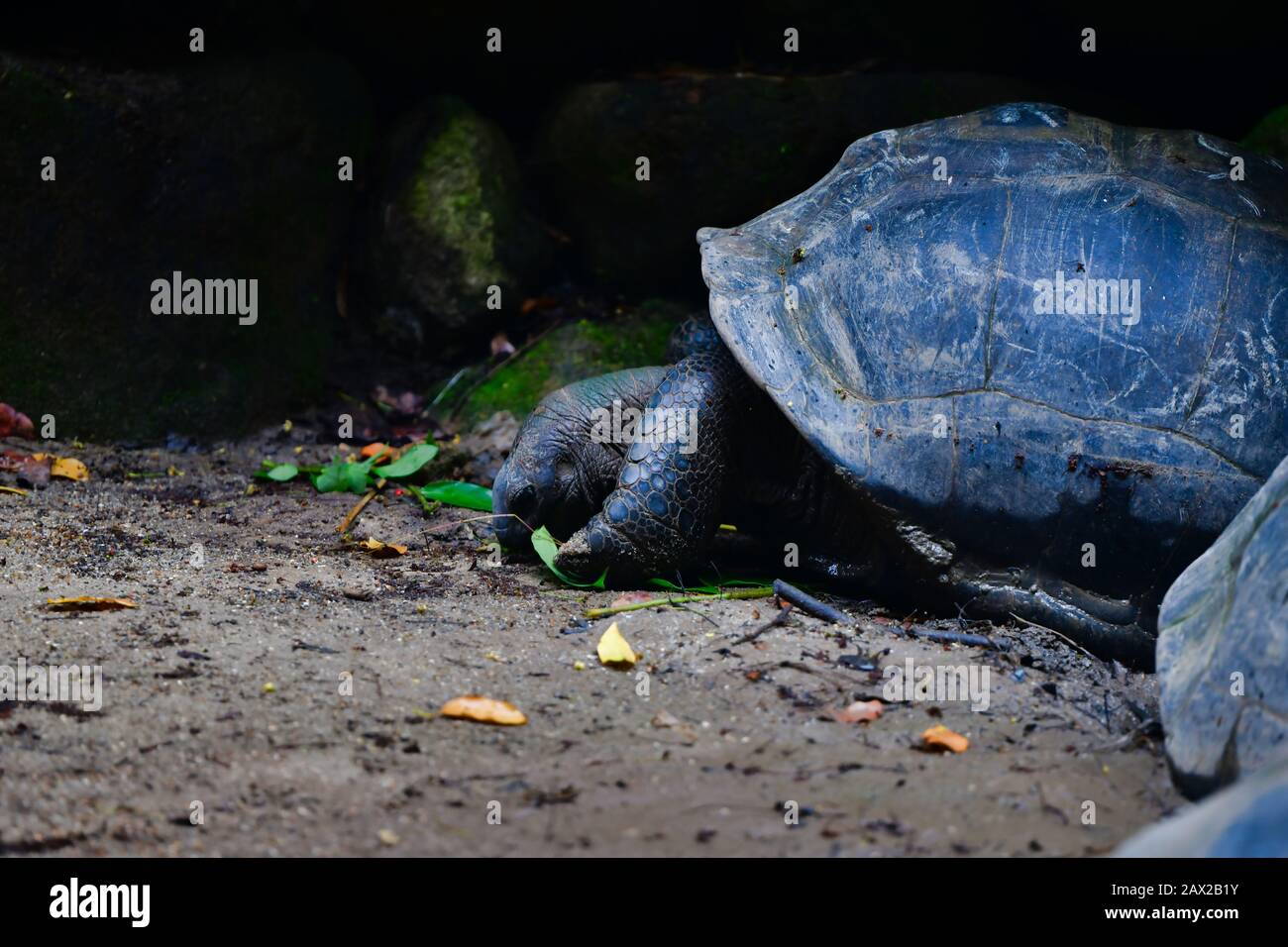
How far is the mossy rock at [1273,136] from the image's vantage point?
5.17 metres

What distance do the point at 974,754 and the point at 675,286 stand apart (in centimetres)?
422

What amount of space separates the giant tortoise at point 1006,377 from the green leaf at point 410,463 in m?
1.53

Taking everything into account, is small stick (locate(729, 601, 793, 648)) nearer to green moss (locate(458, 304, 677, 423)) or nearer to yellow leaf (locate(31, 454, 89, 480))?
green moss (locate(458, 304, 677, 423))

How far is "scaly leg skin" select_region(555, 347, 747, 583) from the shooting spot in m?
4.07

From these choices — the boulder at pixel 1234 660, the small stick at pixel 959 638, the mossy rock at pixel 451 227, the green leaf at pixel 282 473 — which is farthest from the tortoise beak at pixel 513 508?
the boulder at pixel 1234 660

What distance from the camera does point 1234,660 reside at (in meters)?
2.48

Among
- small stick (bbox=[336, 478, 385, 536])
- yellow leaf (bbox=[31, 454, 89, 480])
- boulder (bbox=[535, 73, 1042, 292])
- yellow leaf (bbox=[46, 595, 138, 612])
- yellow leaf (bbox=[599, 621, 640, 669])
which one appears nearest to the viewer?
→ yellow leaf (bbox=[599, 621, 640, 669])

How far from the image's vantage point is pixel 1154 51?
18.4 ft

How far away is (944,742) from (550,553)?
1919 millimetres

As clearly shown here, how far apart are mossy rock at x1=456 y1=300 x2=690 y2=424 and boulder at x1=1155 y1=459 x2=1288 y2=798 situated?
3797 millimetres

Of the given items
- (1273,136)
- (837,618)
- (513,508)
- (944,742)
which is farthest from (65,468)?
(1273,136)

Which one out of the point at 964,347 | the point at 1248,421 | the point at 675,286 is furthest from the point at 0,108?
the point at 1248,421

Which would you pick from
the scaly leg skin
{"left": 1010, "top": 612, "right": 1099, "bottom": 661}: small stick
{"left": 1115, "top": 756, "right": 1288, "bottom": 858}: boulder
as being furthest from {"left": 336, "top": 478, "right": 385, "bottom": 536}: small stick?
{"left": 1115, "top": 756, "right": 1288, "bottom": 858}: boulder

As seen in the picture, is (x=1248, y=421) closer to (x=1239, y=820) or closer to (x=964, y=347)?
(x=964, y=347)
